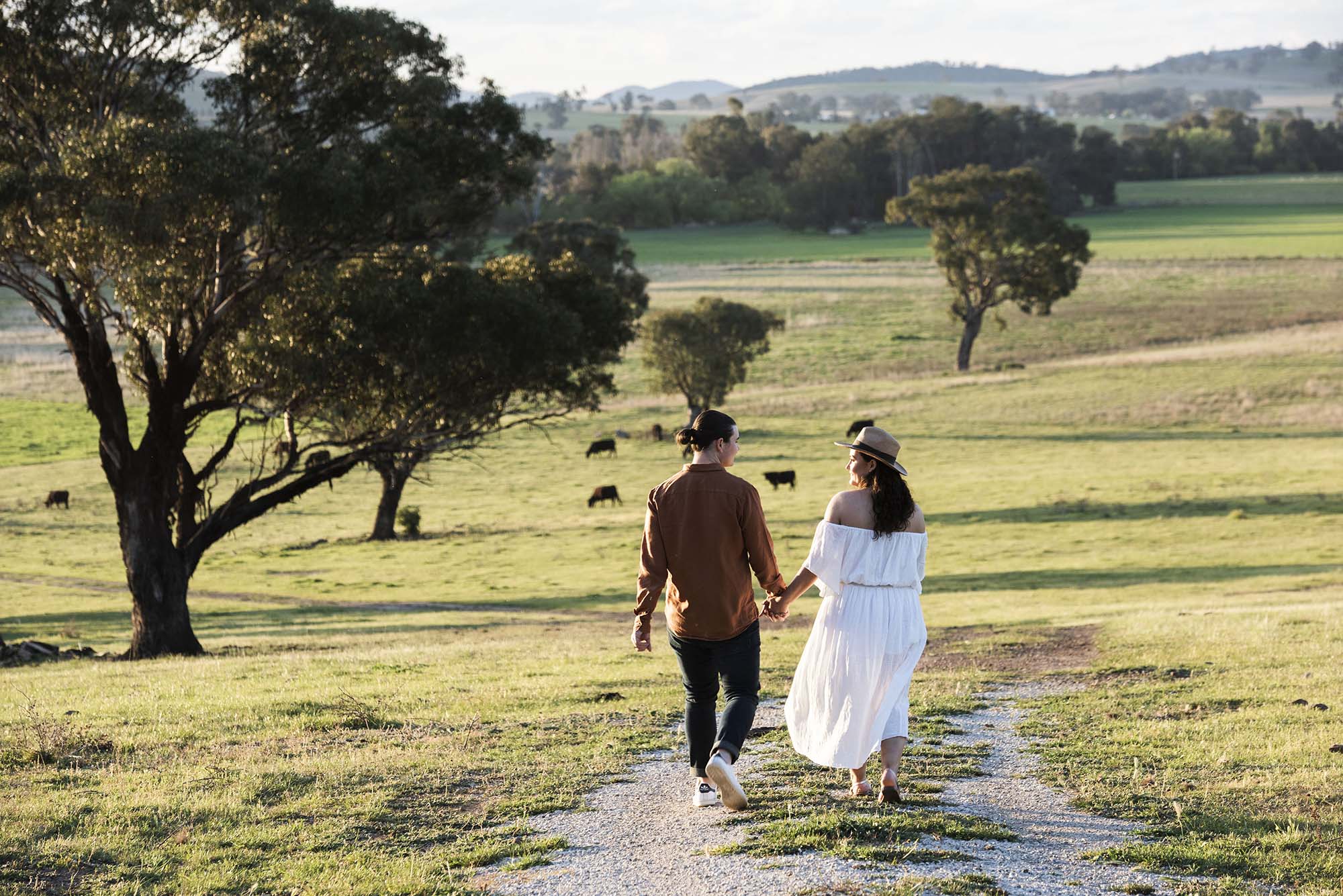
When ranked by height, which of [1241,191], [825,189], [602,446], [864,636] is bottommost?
[602,446]

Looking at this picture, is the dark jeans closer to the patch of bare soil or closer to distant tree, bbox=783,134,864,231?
the patch of bare soil

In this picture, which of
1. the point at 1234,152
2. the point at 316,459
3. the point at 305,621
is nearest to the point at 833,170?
the point at 1234,152

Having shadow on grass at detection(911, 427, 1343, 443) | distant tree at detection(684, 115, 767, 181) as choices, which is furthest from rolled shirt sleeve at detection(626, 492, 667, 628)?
distant tree at detection(684, 115, 767, 181)

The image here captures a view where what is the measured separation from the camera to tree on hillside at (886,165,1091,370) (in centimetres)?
7031

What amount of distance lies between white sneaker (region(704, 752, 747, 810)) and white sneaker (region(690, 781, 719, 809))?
248 millimetres

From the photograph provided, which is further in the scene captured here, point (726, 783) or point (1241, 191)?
point (1241, 191)

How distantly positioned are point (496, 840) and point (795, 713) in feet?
6.86

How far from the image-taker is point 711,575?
8.35 metres

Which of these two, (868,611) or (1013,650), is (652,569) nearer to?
(868,611)

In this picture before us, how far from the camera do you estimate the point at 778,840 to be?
755cm

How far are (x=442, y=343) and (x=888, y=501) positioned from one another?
14117 millimetres

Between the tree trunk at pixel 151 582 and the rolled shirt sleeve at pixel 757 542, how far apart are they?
15.3m

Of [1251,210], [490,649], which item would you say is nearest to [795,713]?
[490,649]

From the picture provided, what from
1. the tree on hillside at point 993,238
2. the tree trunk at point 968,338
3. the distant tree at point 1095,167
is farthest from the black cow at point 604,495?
the distant tree at point 1095,167
